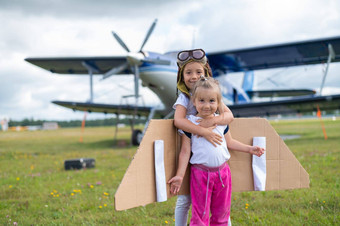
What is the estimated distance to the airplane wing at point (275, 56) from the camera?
10328mm

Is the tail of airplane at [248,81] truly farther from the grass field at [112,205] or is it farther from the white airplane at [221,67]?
the grass field at [112,205]

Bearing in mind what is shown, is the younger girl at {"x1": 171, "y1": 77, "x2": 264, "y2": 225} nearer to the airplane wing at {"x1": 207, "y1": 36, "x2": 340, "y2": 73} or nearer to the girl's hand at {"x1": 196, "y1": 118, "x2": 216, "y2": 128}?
the girl's hand at {"x1": 196, "y1": 118, "x2": 216, "y2": 128}

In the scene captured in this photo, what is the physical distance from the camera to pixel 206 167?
1647mm

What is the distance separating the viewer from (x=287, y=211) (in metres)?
2.50

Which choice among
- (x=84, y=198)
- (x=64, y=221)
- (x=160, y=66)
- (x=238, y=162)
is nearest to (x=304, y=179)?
(x=238, y=162)

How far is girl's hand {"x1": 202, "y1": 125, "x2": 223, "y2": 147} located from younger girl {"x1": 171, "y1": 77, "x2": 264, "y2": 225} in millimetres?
24

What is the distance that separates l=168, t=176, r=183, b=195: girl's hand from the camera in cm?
167

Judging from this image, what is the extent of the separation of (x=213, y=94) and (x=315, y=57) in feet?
37.3

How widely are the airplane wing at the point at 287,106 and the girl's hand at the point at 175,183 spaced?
29.5ft

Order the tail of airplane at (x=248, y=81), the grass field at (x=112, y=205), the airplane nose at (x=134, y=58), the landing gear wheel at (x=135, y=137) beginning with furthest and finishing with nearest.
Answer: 1. the tail of airplane at (x=248, y=81)
2. the landing gear wheel at (x=135, y=137)
3. the airplane nose at (x=134, y=58)
4. the grass field at (x=112, y=205)

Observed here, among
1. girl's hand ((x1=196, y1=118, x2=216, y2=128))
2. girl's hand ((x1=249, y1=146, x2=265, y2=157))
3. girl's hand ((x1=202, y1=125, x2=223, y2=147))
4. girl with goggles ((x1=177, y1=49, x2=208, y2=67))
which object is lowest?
girl's hand ((x1=249, y1=146, x2=265, y2=157))

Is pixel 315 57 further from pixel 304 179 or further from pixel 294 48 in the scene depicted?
pixel 304 179

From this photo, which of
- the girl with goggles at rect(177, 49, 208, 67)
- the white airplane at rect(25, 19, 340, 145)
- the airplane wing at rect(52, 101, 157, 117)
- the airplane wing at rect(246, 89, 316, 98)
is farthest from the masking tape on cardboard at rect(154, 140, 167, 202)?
the airplane wing at rect(246, 89, 316, 98)

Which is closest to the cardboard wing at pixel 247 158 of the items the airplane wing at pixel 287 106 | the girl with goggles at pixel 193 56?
the girl with goggles at pixel 193 56
